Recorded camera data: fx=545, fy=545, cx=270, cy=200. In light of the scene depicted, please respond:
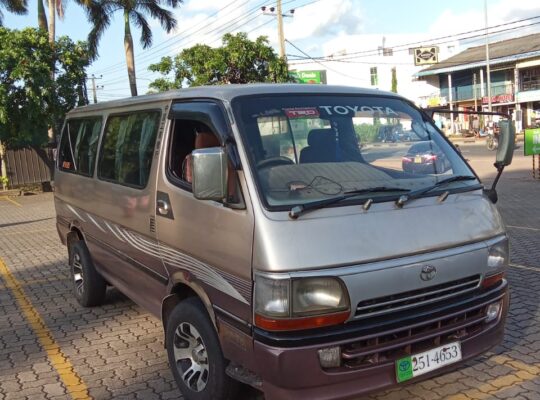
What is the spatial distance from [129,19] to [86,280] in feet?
82.5

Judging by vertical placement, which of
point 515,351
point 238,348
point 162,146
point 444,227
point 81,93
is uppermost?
point 81,93

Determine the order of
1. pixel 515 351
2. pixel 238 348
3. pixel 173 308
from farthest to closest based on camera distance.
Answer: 1. pixel 515 351
2. pixel 173 308
3. pixel 238 348

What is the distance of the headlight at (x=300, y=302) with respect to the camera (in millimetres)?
2670

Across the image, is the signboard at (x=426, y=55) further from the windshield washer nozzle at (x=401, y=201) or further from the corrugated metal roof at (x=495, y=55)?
the windshield washer nozzle at (x=401, y=201)

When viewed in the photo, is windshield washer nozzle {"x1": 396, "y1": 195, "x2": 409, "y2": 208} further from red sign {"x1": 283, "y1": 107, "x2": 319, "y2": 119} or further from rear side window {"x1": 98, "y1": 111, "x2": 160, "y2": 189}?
rear side window {"x1": 98, "y1": 111, "x2": 160, "y2": 189}

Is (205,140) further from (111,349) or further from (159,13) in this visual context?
(159,13)

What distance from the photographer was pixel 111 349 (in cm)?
472

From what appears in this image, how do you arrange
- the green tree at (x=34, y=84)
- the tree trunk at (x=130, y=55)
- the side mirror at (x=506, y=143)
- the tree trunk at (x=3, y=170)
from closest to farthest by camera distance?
the side mirror at (x=506, y=143)
the green tree at (x=34, y=84)
the tree trunk at (x=3, y=170)
the tree trunk at (x=130, y=55)

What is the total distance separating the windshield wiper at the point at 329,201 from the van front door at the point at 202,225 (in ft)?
0.80

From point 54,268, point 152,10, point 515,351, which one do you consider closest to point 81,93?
point 152,10

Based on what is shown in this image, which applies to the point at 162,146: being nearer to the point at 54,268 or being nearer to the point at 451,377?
the point at 451,377

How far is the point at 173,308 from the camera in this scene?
12.1 feet

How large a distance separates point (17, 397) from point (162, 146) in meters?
2.06

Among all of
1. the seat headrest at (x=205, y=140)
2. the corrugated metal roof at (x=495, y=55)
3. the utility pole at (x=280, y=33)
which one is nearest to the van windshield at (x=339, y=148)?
the seat headrest at (x=205, y=140)
